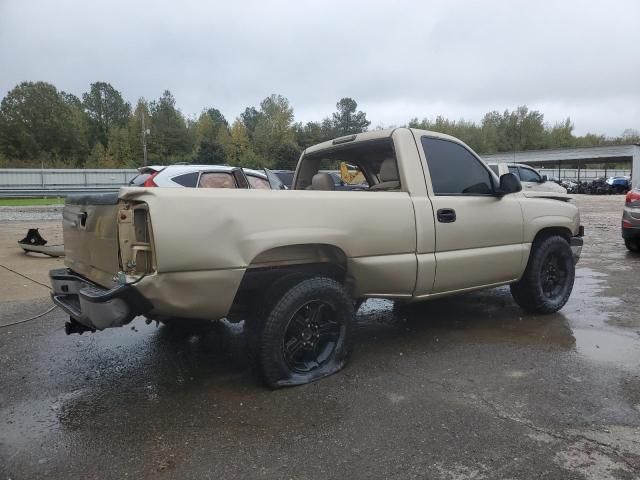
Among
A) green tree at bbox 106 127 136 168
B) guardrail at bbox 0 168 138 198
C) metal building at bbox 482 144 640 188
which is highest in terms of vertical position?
green tree at bbox 106 127 136 168

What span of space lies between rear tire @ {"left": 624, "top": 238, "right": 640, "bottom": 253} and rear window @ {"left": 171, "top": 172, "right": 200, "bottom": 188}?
8523mm

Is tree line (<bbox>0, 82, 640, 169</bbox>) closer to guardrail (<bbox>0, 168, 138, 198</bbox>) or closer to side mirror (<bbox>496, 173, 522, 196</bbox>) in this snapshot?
guardrail (<bbox>0, 168, 138, 198</bbox>)

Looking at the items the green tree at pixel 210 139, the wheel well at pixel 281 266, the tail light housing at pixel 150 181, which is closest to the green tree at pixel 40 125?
the green tree at pixel 210 139

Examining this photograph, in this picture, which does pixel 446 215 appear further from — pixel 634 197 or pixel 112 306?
pixel 634 197

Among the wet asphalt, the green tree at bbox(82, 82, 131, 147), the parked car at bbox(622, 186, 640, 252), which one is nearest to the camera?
the wet asphalt

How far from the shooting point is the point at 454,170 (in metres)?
4.53

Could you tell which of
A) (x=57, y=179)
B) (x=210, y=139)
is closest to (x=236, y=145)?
(x=210, y=139)

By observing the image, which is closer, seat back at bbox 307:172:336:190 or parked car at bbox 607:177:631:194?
seat back at bbox 307:172:336:190

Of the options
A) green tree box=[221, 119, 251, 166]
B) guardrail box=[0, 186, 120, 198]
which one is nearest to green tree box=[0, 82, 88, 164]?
green tree box=[221, 119, 251, 166]

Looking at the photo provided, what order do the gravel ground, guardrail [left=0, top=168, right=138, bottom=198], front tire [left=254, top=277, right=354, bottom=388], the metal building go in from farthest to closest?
the metal building
guardrail [left=0, top=168, right=138, bottom=198]
the gravel ground
front tire [left=254, top=277, right=354, bottom=388]

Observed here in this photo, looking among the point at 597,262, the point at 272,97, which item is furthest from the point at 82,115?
the point at 597,262

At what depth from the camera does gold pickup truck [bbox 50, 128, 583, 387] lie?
2973 millimetres

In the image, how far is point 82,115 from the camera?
7838 centimetres

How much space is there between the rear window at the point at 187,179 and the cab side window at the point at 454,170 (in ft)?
18.7
